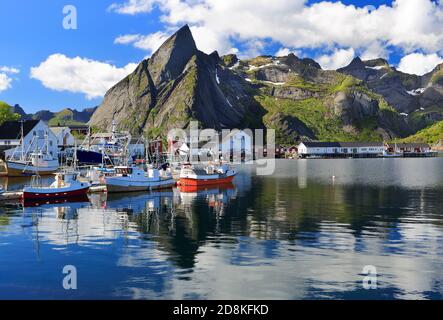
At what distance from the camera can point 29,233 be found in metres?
41.8


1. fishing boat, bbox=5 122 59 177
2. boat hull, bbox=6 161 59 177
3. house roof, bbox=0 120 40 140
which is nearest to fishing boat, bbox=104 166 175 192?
fishing boat, bbox=5 122 59 177

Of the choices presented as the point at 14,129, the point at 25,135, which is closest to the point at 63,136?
the point at 14,129

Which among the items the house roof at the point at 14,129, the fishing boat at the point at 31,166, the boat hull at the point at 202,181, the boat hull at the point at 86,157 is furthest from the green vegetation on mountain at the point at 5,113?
the boat hull at the point at 202,181

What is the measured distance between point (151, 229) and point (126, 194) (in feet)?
111

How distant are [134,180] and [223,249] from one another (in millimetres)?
48321

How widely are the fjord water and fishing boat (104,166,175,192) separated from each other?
13149mm

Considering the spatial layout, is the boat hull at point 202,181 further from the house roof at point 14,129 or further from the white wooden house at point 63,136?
the white wooden house at point 63,136

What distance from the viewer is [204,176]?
90.7m

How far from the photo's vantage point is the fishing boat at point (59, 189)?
6294cm
